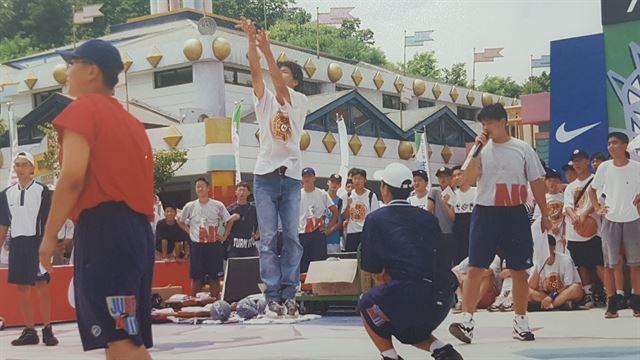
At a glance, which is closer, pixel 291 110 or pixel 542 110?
pixel 291 110

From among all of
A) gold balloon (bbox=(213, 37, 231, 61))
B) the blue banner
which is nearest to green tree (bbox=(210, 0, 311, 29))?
gold balloon (bbox=(213, 37, 231, 61))

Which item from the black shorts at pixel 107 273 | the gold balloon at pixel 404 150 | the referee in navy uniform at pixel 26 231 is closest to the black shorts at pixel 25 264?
the referee in navy uniform at pixel 26 231

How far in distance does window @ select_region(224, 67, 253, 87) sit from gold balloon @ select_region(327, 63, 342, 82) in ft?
19.4

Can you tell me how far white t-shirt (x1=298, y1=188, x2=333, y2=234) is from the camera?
1145 centimetres

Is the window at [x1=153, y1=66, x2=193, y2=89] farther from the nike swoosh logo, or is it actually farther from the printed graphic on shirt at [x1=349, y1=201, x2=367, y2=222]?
the printed graphic on shirt at [x1=349, y1=201, x2=367, y2=222]

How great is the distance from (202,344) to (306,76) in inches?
1347

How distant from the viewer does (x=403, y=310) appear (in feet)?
16.7

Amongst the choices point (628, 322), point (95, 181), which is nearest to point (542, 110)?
point (628, 322)

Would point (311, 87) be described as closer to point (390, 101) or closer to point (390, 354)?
point (390, 101)

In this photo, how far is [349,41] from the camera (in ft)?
278

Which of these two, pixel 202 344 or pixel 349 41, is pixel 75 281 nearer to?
pixel 202 344

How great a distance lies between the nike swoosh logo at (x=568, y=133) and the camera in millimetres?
12898

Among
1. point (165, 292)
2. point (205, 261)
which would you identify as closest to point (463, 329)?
point (165, 292)

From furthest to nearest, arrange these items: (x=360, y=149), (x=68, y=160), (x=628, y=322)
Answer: (x=360, y=149) < (x=628, y=322) < (x=68, y=160)
